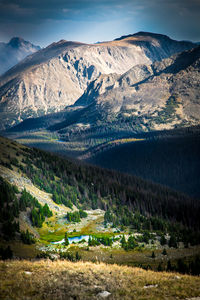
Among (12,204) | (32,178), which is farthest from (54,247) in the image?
(32,178)

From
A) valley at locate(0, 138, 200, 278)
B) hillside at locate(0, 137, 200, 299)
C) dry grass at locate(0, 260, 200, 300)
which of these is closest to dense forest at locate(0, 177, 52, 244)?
hillside at locate(0, 137, 200, 299)

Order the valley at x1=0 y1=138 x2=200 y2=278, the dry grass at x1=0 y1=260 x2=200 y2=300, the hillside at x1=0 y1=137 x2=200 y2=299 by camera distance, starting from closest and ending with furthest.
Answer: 1. the dry grass at x1=0 y1=260 x2=200 y2=300
2. the hillside at x1=0 y1=137 x2=200 y2=299
3. the valley at x1=0 y1=138 x2=200 y2=278

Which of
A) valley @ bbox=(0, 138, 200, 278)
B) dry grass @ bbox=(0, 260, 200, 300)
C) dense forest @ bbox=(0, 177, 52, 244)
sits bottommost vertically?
valley @ bbox=(0, 138, 200, 278)

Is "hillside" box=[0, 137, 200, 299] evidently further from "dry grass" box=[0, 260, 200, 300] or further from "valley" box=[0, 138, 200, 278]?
"valley" box=[0, 138, 200, 278]

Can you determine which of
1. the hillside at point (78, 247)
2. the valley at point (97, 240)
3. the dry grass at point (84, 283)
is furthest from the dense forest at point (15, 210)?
the dry grass at point (84, 283)

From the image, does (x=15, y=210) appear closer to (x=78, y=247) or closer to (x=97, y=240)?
(x=78, y=247)

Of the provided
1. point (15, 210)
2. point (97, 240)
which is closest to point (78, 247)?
point (97, 240)

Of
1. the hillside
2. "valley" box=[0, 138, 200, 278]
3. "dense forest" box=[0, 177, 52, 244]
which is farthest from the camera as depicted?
"dense forest" box=[0, 177, 52, 244]

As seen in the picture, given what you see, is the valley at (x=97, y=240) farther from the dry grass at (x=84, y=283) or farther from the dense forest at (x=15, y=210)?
the dry grass at (x=84, y=283)
